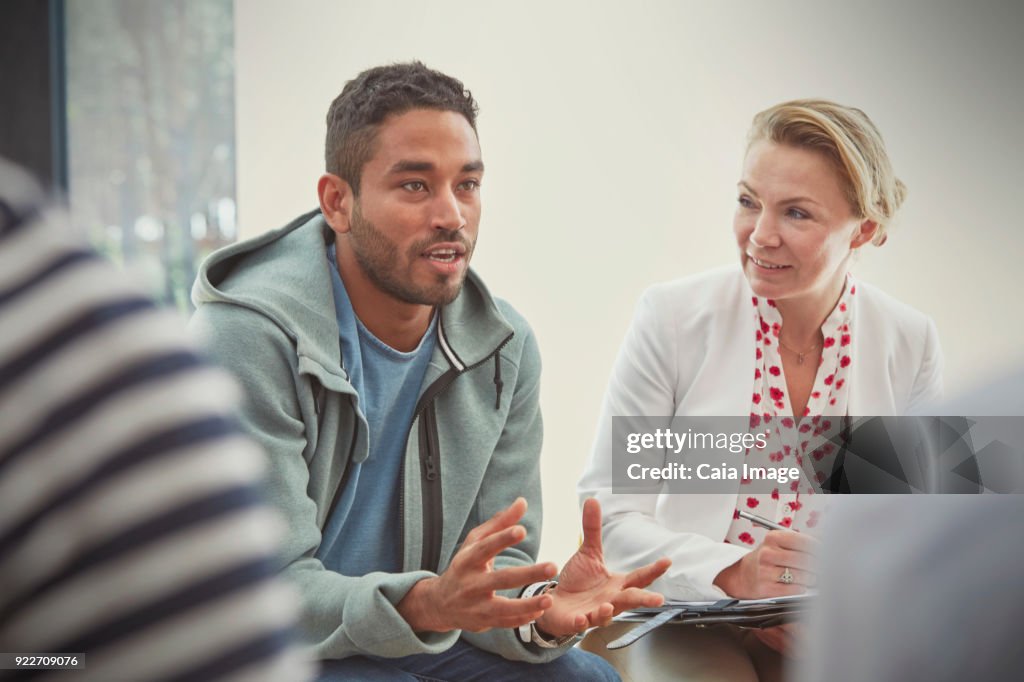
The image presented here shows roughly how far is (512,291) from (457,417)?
51.2 inches

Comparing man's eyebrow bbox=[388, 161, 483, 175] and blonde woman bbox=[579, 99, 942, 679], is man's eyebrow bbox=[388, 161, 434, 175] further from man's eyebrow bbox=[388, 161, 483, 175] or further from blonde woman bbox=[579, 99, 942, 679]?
blonde woman bbox=[579, 99, 942, 679]

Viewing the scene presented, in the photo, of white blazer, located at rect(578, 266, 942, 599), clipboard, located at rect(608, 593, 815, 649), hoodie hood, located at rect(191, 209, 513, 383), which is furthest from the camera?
white blazer, located at rect(578, 266, 942, 599)

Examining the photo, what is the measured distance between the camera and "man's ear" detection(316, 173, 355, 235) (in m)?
1.63

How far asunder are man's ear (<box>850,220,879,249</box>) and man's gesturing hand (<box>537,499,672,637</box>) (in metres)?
0.91

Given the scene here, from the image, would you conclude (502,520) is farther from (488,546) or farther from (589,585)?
(589,585)

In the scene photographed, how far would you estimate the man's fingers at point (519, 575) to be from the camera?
3.75 ft

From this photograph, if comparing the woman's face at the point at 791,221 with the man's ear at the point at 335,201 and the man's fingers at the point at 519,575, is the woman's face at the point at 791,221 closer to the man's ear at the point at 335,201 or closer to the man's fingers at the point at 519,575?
the man's ear at the point at 335,201

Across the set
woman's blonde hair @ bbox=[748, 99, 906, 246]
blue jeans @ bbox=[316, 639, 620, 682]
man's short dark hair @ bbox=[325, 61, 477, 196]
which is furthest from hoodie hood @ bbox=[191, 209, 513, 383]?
woman's blonde hair @ bbox=[748, 99, 906, 246]

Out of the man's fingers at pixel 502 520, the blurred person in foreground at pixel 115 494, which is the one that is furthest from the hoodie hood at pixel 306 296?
the blurred person in foreground at pixel 115 494

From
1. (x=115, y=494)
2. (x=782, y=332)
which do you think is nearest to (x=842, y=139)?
(x=782, y=332)

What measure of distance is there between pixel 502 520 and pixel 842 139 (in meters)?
1.03

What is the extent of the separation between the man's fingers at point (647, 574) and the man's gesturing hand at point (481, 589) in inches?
6.2

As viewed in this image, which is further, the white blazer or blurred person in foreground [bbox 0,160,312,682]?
the white blazer

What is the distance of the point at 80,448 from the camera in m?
0.32
